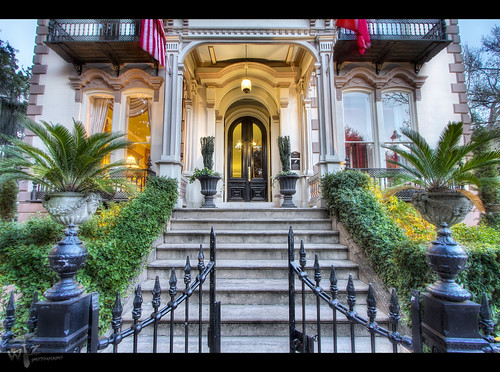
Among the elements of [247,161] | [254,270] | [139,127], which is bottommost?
[254,270]

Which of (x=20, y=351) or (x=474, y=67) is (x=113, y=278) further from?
(x=474, y=67)

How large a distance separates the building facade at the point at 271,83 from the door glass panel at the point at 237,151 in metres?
0.78

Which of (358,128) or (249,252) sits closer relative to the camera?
(249,252)

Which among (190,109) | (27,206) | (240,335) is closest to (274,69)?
(190,109)

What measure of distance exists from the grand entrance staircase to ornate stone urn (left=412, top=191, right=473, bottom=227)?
1276mm

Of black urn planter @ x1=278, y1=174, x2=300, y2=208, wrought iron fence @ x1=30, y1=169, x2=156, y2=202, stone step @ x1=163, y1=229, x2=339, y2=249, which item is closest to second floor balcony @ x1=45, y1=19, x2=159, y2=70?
wrought iron fence @ x1=30, y1=169, x2=156, y2=202

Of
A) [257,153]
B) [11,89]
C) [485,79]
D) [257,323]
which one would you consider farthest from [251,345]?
[11,89]

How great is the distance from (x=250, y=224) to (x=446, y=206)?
309cm

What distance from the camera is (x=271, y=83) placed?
888 cm

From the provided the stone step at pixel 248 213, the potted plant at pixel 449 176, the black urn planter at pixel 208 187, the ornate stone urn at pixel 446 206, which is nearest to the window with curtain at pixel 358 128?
the stone step at pixel 248 213

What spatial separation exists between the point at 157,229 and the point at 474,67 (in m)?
14.2

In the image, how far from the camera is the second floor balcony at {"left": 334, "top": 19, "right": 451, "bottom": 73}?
715 centimetres

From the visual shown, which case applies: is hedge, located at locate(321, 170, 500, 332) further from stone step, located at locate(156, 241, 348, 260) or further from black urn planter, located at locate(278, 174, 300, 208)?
black urn planter, located at locate(278, 174, 300, 208)

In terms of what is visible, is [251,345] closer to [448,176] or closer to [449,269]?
[449,269]
